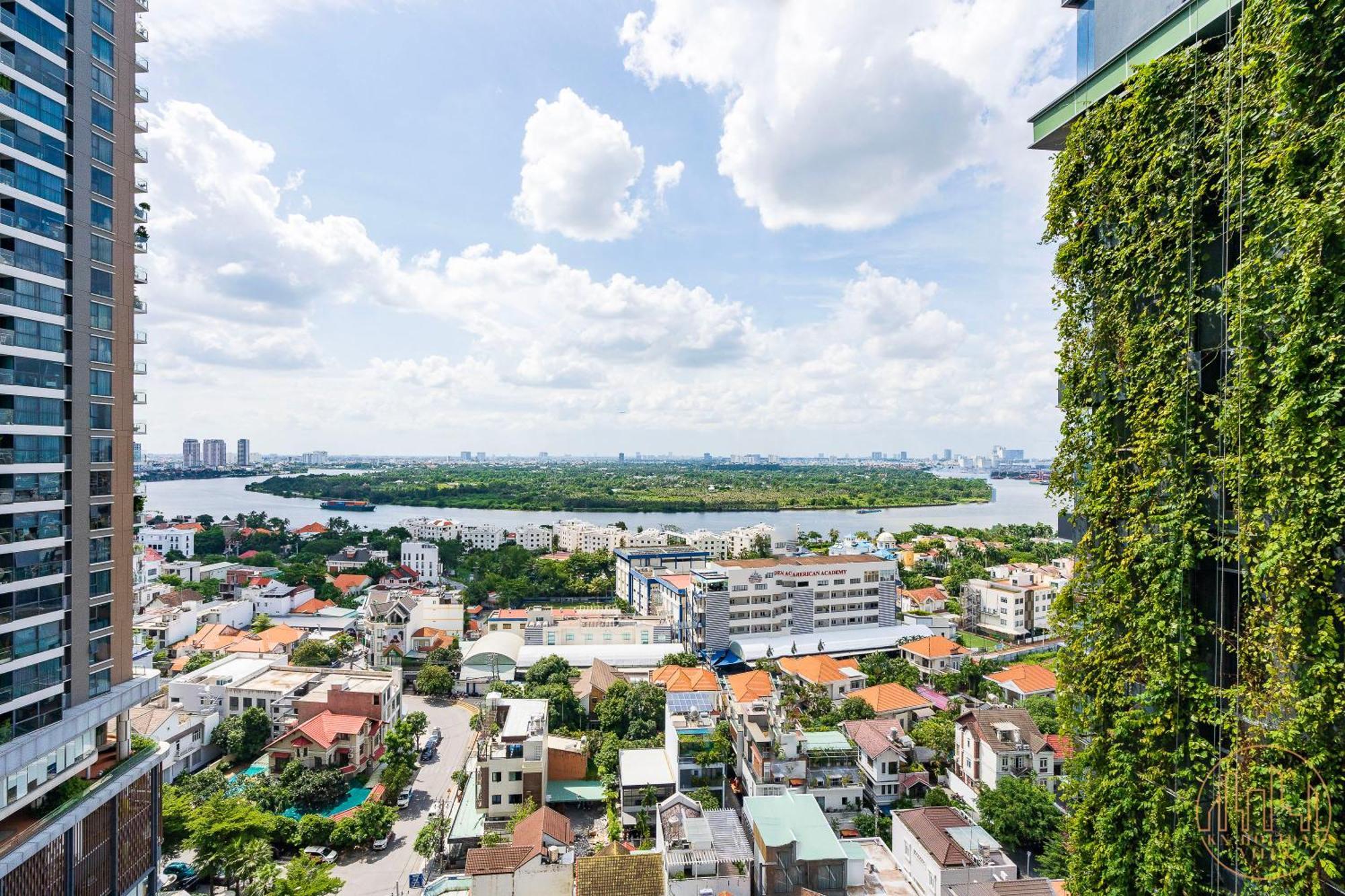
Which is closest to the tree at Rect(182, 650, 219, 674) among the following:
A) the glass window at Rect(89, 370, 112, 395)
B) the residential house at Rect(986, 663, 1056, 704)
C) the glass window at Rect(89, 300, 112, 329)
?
the glass window at Rect(89, 370, 112, 395)

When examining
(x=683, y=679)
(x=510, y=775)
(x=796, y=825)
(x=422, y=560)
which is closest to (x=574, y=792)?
(x=510, y=775)

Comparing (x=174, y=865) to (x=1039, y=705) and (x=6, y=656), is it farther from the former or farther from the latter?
(x=1039, y=705)

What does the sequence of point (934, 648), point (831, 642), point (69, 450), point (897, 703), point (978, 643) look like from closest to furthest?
point (69, 450) < point (897, 703) < point (934, 648) < point (831, 642) < point (978, 643)

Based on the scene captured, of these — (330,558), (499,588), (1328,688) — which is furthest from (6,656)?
(330,558)

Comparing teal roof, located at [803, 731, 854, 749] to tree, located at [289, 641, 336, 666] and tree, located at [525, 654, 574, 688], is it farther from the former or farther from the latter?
tree, located at [289, 641, 336, 666]

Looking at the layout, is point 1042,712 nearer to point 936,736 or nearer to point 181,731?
point 936,736

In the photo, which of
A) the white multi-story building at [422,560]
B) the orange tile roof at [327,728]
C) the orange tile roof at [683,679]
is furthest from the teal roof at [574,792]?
the white multi-story building at [422,560]

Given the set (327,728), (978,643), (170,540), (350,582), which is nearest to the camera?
(327,728)
